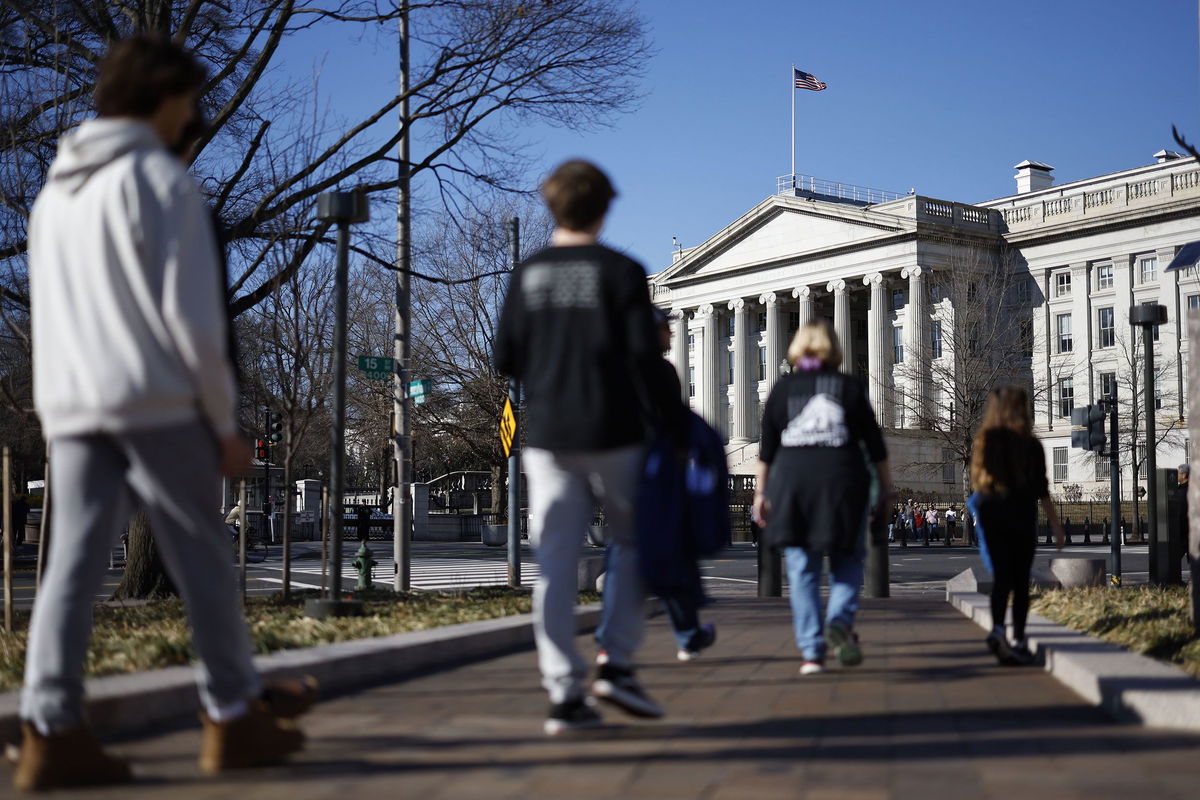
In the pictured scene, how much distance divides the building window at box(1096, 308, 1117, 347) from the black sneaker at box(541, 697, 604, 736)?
2822 inches

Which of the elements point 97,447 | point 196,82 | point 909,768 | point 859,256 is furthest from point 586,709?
point 859,256

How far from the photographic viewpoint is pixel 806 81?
242 feet

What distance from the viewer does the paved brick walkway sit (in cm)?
401

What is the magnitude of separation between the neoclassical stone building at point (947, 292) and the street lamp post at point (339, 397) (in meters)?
46.1

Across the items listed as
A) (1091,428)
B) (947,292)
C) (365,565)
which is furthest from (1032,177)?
(365,565)

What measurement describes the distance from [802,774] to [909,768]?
0.38m

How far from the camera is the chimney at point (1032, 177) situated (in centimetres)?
8656

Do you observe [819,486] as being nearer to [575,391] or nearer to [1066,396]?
[575,391]

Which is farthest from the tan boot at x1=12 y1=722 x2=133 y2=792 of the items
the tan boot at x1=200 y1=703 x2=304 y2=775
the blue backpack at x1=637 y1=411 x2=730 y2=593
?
the blue backpack at x1=637 y1=411 x2=730 y2=593

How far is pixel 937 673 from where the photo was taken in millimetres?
7203

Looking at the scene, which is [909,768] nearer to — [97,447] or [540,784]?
[540,784]

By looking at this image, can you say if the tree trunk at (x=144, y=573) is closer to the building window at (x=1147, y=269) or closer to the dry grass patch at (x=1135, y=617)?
the dry grass patch at (x=1135, y=617)

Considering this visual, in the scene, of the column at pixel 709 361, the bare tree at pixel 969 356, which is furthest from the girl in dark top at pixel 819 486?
the column at pixel 709 361

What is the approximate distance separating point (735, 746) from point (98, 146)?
274cm
